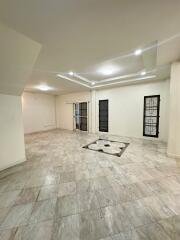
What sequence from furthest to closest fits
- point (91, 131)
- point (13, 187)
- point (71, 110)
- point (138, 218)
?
1. point (71, 110)
2. point (91, 131)
3. point (13, 187)
4. point (138, 218)

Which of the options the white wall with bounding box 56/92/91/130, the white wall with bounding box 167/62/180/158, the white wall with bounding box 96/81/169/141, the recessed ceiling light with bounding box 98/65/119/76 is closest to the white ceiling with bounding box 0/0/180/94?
the white wall with bounding box 167/62/180/158

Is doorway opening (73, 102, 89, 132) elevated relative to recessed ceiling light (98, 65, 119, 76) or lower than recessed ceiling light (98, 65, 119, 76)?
lower

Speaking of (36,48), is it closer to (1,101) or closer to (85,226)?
(1,101)

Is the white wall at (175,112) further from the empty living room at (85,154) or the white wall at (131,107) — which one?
the white wall at (131,107)

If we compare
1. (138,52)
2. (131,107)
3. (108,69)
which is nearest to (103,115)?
(131,107)

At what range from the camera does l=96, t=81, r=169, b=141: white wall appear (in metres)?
4.77

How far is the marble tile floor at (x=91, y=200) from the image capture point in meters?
1.29

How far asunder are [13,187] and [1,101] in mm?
1835

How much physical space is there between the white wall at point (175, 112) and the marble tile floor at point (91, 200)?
1.25 ft

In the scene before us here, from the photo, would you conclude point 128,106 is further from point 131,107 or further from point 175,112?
point 175,112

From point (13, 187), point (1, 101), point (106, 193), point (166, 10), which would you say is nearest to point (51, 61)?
point (1, 101)

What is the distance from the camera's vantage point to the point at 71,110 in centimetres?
780

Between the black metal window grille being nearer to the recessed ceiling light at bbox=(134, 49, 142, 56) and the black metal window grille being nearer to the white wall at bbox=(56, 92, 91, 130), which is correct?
the recessed ceiling light at bbox=(134, 49, 142, 56)

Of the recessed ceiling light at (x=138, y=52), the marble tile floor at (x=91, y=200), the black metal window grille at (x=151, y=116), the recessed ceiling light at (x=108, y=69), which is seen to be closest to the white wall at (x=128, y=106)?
the black metal window grille at (x=151, y=116)
